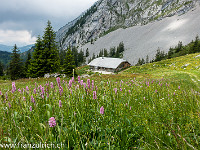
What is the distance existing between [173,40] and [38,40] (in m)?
137

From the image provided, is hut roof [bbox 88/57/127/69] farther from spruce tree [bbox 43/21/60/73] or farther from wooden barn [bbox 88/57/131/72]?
spruce tree [bbox 43/21/60/73]

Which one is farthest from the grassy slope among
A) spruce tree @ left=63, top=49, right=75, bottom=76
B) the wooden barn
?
the wooden barn

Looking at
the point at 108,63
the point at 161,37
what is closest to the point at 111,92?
the point at 108,63

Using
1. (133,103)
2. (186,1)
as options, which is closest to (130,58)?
(133,103)

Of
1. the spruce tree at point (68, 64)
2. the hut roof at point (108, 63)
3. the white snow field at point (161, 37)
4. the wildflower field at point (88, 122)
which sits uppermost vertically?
the white snow field at point (161, 37)

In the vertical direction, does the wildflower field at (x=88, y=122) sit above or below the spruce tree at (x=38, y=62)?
below

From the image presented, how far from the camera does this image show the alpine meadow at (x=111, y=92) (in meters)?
1.78

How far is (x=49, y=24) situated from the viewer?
3631cm

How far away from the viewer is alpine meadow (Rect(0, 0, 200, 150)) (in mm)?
1779

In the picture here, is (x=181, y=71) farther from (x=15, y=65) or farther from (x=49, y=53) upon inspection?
(x=15, y=65)

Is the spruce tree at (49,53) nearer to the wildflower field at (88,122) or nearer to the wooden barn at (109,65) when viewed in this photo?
the wildflower field at (88,122)

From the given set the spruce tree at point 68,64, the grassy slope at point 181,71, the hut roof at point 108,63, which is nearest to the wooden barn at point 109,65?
the hut roof at point 108,63

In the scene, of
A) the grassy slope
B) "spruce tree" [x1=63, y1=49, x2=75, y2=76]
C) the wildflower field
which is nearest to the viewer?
the wildflower field

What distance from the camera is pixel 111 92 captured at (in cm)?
320
